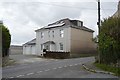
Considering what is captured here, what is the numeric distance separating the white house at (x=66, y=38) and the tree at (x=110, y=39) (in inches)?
860

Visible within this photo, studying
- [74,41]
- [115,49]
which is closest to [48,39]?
[74,41]

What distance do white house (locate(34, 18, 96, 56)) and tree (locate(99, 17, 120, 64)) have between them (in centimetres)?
2185

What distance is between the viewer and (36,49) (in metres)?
51.5

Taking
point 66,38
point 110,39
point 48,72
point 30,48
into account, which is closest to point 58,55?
point 66,38

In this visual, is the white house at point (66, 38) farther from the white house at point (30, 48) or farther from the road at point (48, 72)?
the road at point (48, 72)

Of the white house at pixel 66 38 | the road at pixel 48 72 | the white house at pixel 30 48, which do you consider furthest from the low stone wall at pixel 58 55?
the road at pixel 48 72

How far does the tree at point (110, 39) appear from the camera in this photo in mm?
19891

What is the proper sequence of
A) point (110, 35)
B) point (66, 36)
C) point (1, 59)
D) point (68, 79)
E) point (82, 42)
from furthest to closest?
point (82, 42)
point (66, 36)
point (1, 59)
point (110, 35)
point (68, 79)

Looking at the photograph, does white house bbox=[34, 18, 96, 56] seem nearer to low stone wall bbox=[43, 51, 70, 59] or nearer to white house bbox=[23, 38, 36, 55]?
low stone wall bbox=[43, 51, 70, 59]

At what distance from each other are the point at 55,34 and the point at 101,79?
107ft

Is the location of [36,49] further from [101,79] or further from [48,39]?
[101,79]

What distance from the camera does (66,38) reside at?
147 feet

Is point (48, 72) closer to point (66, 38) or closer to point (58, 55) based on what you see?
point (58, 55)

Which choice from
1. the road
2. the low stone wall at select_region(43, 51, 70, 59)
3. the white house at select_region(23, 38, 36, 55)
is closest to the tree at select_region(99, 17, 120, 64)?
the road
